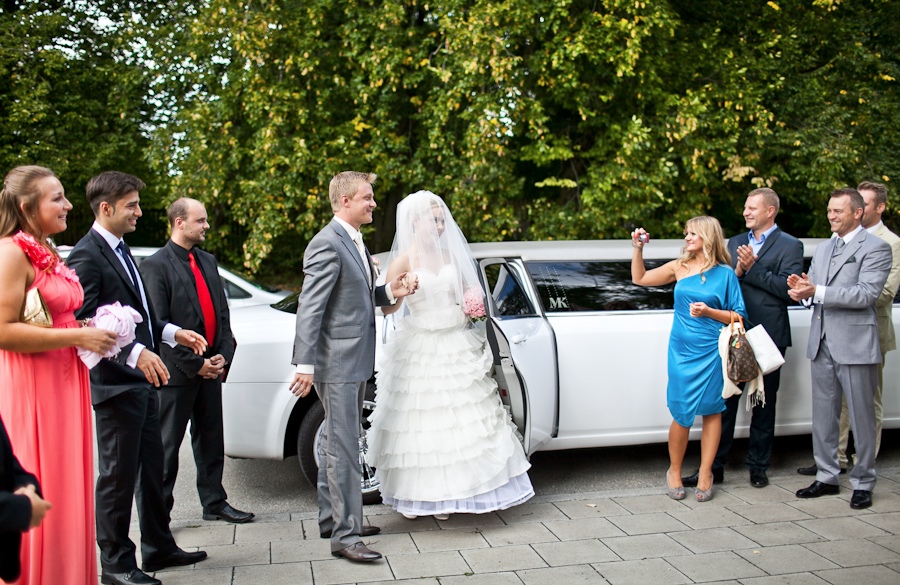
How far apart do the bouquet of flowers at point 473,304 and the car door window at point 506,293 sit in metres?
0.60

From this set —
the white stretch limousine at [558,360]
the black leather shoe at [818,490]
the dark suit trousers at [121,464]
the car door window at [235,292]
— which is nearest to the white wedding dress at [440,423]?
the white stretch limousine at [558,360]

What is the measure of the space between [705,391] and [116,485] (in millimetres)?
3600

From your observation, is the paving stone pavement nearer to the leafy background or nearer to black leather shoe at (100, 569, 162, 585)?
black leather shoe at (100, 569, 162, 585)

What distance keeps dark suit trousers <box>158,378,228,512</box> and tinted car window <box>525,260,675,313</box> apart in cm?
231

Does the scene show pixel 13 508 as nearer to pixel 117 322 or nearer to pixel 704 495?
pixel 117 322

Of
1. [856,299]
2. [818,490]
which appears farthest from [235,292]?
[856,299]

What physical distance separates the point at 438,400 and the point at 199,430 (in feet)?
4.97

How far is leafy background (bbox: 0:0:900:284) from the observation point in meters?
10.5

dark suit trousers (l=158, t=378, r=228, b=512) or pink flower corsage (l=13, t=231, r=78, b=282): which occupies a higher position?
pink flower corsage (l=13, t=231, r=78, b=282)

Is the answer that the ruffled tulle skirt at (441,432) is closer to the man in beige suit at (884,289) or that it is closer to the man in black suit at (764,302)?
the man in black suit at (764,302)

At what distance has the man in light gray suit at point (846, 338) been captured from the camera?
5.32 meters

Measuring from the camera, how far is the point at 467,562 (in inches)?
172

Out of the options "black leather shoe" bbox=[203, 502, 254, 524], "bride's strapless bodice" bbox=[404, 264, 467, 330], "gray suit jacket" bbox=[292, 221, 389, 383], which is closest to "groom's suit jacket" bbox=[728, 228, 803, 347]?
"bride's strapless bodice" bbox=[404, 264, 467, 330]

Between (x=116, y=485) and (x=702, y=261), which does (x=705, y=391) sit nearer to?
(x=702, y=261)
